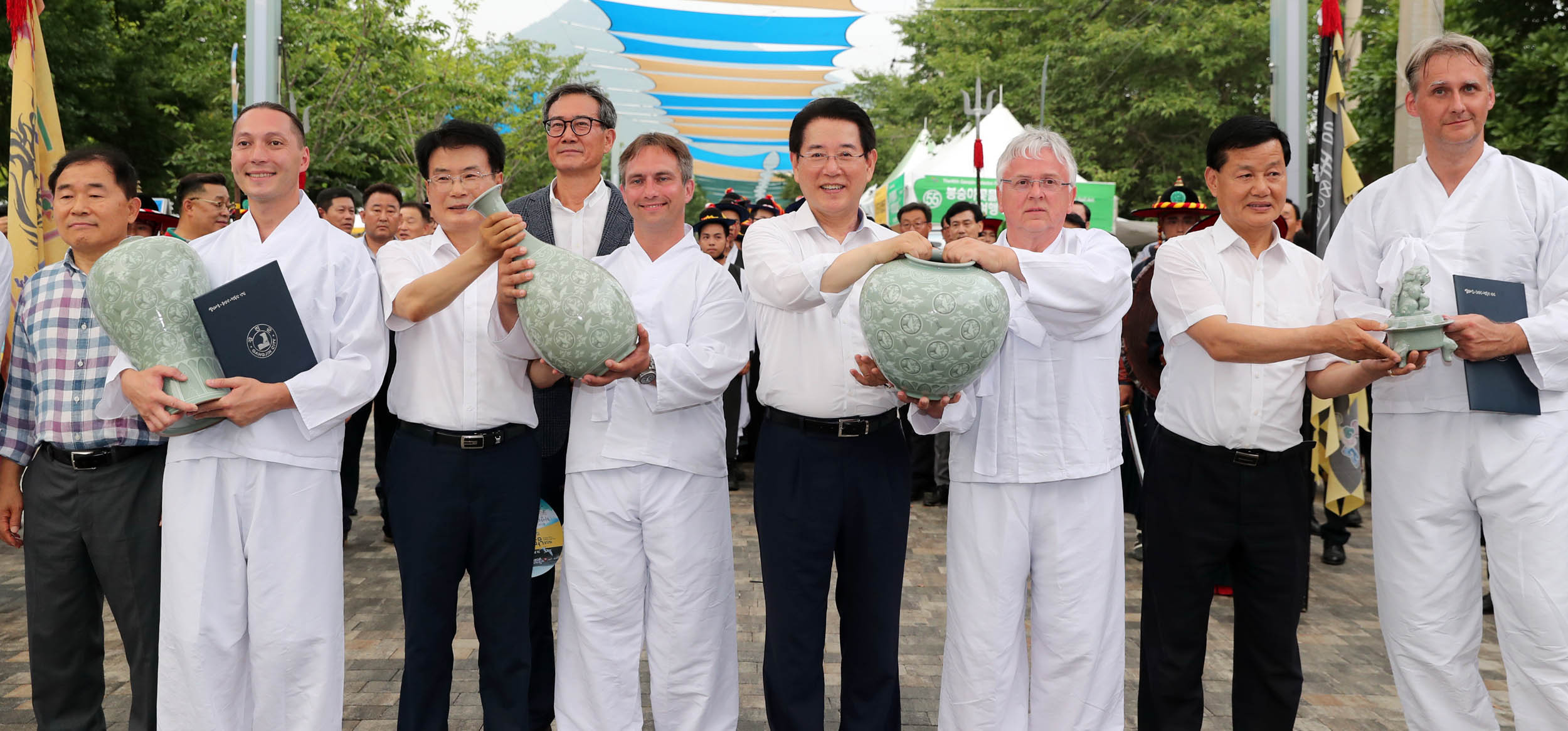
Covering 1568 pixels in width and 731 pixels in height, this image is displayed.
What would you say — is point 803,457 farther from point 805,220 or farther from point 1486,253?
point 1486,253

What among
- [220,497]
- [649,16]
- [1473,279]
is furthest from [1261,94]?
[220,497]

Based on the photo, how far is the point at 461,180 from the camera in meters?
3.21

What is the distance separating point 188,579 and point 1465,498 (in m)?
3.46

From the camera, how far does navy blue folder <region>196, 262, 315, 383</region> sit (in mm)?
2717

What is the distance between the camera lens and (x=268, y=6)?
6641 mm

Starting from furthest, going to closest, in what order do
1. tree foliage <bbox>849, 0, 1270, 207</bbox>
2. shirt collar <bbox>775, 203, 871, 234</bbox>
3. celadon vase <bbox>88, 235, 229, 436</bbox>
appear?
tree foliage <bbox>849, 0, 1270, 207</bbox> → shirt collar <bbox>775, 203, 871, 234</bbox> → celadon vase <bbox>88, 235, 229, 436</bbox>

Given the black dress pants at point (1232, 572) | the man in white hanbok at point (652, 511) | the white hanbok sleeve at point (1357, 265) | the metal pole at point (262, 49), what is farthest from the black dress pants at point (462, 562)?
the metal pole at point (262, 49)

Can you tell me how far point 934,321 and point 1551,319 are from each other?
5.38 ft

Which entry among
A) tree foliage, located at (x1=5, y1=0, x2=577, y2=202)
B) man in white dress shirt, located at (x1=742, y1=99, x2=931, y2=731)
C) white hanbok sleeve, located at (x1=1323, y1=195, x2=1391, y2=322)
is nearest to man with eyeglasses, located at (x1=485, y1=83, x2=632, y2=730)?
man in white dress shirt, located at (x1=742, y1=99, x2=931, y2=731)

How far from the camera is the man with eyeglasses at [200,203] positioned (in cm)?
523

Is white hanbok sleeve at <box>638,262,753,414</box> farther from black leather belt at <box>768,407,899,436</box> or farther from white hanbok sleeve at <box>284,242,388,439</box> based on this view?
white hanbok sleeve at <box>284,242,388,439</box>

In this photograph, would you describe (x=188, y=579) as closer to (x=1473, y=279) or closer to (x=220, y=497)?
(x=220, y=497)

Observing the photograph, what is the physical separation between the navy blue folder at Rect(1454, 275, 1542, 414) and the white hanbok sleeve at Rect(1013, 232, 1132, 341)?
88 cm

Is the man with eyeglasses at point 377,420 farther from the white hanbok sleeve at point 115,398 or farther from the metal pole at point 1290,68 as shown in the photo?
the metal pole at point 1290,68
